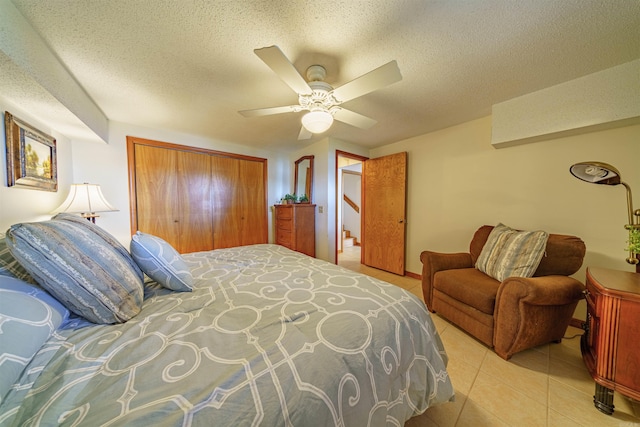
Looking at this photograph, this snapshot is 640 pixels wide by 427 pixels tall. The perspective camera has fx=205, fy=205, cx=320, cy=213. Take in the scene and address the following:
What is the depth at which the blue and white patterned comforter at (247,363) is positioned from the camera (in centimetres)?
48

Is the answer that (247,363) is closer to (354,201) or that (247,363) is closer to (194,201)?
(194,201)

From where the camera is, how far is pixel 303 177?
12.1 ft

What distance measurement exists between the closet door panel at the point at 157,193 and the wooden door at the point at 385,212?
2950mm

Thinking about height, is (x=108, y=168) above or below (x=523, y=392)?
above

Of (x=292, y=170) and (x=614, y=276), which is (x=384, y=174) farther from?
(x=614, y=276)

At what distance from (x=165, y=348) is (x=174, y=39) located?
1.69 m

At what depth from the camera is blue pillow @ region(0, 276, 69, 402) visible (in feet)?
1.70

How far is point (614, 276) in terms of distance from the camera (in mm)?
1235

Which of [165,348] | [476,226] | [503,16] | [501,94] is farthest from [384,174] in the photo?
[165,348]

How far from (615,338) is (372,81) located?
1916mm

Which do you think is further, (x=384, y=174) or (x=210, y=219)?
(x=384, y=174)

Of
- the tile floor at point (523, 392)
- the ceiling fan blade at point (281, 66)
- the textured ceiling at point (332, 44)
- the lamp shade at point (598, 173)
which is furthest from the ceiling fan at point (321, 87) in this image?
the tile floor at point (523, 392)

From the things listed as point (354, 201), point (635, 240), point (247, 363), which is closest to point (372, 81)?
point (247, 363)

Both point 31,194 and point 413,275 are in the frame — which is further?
point 413,275
